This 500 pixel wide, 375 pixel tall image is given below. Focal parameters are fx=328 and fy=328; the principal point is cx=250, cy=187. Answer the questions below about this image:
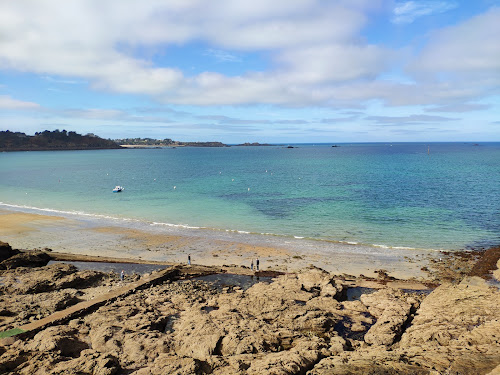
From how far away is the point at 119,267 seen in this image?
22.1m

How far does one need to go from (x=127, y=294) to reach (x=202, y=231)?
51.6 feet

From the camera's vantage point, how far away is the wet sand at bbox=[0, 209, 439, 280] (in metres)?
23.2

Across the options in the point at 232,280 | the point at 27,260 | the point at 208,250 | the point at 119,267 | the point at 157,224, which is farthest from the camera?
→ the point at 157,224

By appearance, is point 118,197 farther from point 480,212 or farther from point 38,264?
point 480,212

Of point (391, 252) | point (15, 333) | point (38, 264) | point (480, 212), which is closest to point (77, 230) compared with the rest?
point (38, 264)

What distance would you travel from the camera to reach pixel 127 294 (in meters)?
17.0

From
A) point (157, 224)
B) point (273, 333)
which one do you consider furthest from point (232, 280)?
point (157, 224)

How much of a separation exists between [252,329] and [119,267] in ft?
42.2

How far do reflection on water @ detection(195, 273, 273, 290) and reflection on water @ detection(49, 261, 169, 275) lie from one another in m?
3.90

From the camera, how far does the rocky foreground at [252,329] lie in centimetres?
1009

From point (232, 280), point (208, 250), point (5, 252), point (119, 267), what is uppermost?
point (5, 252)

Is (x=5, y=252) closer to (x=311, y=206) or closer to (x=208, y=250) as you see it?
(x=208, y=250)

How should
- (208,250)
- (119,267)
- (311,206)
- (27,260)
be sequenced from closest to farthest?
(27,260) < (119,267) < (208,250) < (311,206)

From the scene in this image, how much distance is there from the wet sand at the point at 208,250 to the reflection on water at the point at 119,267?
1.90m
